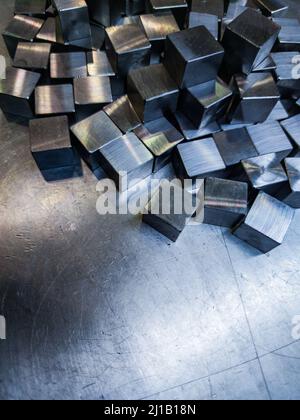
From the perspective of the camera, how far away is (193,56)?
1.05 metres

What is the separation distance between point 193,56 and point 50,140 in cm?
66

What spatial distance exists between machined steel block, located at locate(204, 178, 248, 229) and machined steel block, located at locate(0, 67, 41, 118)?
0.90 meters

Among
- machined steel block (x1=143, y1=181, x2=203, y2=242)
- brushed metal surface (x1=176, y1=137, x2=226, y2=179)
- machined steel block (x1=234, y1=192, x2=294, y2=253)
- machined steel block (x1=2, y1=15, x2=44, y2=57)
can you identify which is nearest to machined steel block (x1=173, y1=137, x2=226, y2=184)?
brushed metal surface (x1=176, y1=137, x2=226, y2=179)

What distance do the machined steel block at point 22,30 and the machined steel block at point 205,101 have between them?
0.87 m

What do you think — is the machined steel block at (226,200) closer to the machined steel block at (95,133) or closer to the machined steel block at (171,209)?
the machined steel block at (171,209)

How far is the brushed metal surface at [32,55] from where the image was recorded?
133cm

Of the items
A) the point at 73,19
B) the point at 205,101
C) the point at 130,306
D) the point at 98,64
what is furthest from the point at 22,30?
the point at 130,306

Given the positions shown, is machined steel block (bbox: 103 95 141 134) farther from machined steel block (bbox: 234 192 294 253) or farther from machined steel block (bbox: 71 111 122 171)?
machined steel block (bbox: 234 192 294 253)

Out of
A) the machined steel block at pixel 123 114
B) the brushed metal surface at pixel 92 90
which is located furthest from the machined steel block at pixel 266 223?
the brushed metal surface at pixel 92 90
